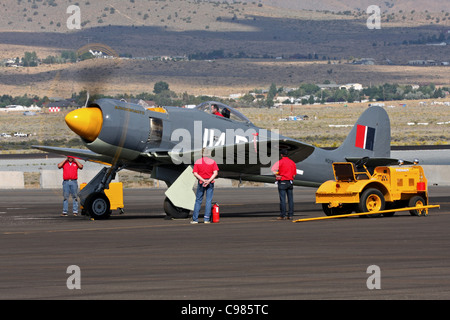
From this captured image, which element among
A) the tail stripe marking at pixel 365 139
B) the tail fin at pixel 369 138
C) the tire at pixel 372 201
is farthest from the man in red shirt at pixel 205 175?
the tail stripe marking at pixel 365 139

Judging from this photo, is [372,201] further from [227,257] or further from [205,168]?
[227,257]

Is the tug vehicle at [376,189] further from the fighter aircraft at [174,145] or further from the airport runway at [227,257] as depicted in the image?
the fighter aircraft at [174,145]

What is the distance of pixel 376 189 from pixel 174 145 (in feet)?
18.1

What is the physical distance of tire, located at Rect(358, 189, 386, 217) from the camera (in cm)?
2111

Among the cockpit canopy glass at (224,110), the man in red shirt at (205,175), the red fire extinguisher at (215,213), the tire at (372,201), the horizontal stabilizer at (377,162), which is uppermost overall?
the cockpit canopy glass at (224,110)

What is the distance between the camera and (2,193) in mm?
35875

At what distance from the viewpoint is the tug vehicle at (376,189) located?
21.1 meters

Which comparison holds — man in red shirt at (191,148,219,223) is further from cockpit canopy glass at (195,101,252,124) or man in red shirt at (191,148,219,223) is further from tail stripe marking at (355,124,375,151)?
tail stripe marking at (355,124,375,151)

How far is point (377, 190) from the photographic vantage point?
69.4 feet

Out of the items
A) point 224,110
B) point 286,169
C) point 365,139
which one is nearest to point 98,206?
point 224,110

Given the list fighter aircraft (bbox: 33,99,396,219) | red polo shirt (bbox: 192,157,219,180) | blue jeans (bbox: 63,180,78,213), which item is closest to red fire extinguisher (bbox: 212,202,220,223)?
red polo shirt (bbox: 192,157,219,180)

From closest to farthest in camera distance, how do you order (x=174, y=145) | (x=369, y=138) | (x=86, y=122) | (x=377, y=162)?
1. (x=86, y=122)
2. (x=174, y=145)
3. (x=377, y=162)
4. (x=369, y=138)

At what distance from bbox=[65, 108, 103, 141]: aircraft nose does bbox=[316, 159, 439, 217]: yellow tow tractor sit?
5.78m

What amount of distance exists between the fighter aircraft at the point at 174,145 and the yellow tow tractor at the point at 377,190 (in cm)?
147
